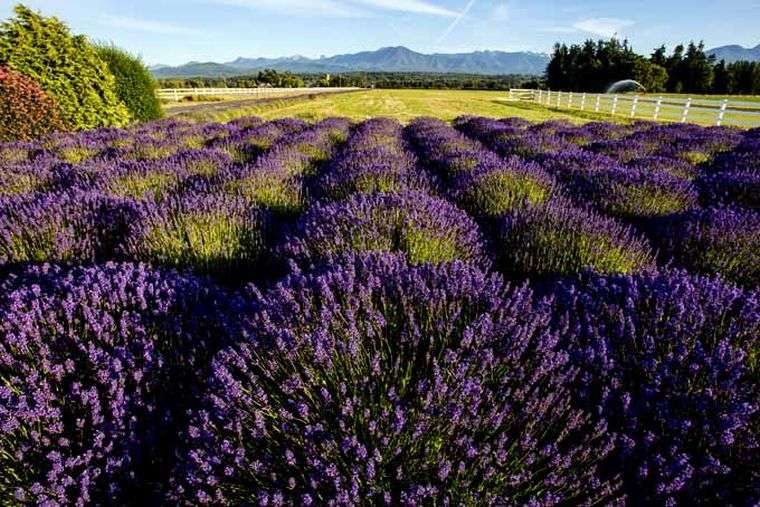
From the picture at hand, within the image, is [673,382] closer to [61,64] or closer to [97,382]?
[97,382]

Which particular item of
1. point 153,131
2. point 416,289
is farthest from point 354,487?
point 153,131

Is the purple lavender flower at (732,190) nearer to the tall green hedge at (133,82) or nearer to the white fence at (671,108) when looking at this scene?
the white fence at (671,108)

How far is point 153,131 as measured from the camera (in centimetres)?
960

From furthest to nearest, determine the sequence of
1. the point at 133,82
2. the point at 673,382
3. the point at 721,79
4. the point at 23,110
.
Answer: the point at 721,79
the point at 133,82
the point at 23,110
the point at 673,382

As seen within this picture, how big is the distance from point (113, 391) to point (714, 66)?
222 feet

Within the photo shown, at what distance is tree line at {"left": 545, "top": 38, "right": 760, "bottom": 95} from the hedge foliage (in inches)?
2204

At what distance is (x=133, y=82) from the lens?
1455 centimetres

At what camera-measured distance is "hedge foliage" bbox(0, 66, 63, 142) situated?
8656 mm

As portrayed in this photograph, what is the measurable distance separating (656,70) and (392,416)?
62690 millimetres

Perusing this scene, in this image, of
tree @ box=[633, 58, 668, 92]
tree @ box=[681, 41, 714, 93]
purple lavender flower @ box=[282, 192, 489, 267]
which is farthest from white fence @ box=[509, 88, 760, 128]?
tree @ box=[681, 41, 714, 93]

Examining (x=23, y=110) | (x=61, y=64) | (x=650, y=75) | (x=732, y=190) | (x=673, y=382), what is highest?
→ (x=61, y=64)

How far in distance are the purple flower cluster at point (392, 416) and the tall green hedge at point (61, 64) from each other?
11472 millimetres

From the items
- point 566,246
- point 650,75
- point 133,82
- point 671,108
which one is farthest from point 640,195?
point 650,75

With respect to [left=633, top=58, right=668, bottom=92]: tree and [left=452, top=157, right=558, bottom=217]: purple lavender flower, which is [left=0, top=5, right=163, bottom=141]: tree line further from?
[left=633, top=58, right=668, bottom=92]: tree
